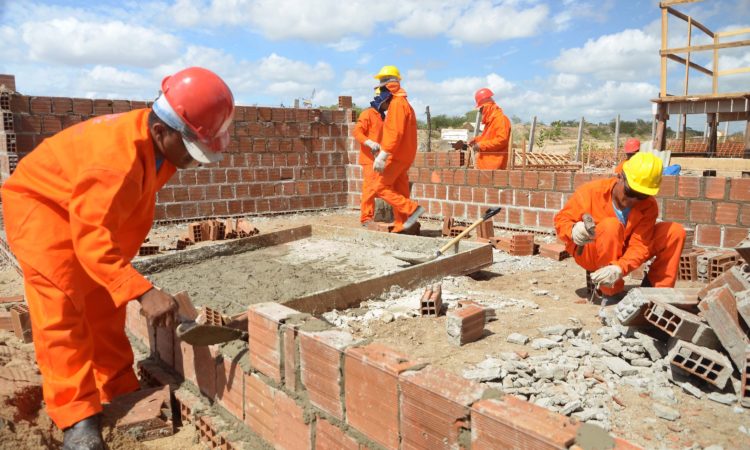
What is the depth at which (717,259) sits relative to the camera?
463 centimetres

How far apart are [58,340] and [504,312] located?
2.78 m

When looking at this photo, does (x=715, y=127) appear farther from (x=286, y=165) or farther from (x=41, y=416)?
(x=41, y=416)

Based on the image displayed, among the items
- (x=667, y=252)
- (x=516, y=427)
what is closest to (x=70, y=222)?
(x=516, y=427)

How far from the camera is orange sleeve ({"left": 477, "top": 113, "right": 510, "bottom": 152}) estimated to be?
7.89m

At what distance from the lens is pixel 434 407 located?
181 cm

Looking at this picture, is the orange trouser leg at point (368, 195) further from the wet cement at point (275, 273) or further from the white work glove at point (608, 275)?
the white work glove at point (608, 275)

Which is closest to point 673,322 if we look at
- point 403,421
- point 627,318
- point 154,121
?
point 627,318

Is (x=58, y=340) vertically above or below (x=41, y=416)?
above

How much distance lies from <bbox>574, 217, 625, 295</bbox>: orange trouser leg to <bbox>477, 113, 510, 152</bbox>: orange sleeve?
413 centimetres

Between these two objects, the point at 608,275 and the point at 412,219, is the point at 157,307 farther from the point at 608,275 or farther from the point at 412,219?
the point at 412,219

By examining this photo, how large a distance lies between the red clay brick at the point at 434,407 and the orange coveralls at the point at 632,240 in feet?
8.13

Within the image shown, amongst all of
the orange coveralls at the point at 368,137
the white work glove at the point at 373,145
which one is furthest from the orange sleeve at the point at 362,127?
the white work glove at the point at 373,145

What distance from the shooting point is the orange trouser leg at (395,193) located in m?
6.75

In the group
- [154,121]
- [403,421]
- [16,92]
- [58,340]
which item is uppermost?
[16,92]
